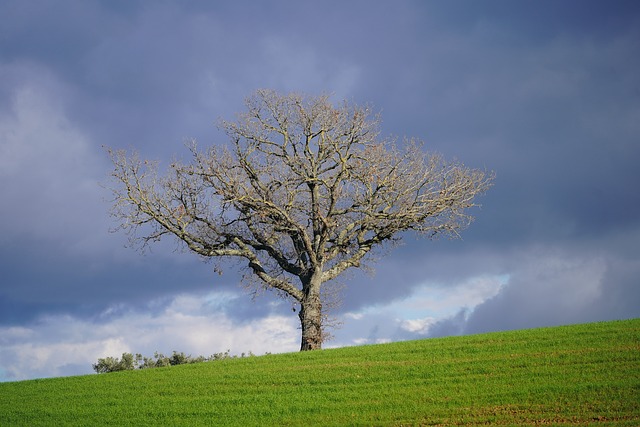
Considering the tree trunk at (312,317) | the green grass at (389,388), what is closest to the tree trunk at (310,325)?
the tree trunk at (312,317)

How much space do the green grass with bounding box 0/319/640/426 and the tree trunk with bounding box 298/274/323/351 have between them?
4.08m

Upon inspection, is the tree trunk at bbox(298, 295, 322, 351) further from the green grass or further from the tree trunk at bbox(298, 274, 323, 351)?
the green grass

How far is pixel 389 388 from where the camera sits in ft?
72.8

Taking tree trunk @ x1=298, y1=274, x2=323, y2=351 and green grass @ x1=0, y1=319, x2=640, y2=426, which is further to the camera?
tree trunk @ x1=298, y1=274, x2=323, y2=351

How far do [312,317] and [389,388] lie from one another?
1279 centimetres

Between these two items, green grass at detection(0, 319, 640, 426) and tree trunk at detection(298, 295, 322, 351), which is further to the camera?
tree trunk at detection(298, 295, 322, 351)

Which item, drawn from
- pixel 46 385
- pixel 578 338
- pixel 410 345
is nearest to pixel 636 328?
pixel 578 338

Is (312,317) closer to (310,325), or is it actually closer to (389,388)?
(310,325)

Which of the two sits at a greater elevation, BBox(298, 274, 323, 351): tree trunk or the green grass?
BBox(298, 274, 323, 351): tree trunk

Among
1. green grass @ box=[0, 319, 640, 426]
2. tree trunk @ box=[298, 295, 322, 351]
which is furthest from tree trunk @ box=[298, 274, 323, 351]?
green grass @ box=[0, 319, 640, 426]

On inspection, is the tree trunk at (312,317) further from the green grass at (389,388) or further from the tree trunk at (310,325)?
the green grass at (389,388)

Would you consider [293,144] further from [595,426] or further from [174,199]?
[595,426]

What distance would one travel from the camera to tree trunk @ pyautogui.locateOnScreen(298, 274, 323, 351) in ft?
114

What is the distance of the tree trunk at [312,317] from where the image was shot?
114ft
